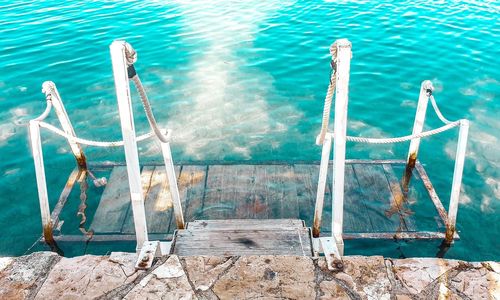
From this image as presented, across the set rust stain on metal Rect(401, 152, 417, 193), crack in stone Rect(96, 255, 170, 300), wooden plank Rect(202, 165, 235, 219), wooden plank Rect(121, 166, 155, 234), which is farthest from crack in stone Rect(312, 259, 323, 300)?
rust stain on metal Rect(401, 152, 417, 193)

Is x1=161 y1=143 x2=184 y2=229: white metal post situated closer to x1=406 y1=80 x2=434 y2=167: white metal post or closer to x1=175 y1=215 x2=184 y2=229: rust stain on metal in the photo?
x1=175 y1=215 x2=184 y2=229: rust stain on metal

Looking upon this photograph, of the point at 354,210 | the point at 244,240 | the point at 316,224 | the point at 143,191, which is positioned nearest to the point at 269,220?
the point at 316,224

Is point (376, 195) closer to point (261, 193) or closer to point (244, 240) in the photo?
point (261, 193)

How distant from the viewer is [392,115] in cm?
993

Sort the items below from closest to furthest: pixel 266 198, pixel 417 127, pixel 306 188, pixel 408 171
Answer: pixel 417 127, pixel 266 198, pixel 306 188, pixel 408 171

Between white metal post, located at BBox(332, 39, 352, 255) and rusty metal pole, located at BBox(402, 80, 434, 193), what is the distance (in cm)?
313

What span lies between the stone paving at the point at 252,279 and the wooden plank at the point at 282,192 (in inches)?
117

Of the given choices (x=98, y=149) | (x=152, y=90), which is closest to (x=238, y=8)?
(x=152, y=90)

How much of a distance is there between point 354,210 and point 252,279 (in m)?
3.66

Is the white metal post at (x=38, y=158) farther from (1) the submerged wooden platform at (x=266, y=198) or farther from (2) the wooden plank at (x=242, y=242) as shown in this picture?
(2) the wooden plank at (x=242, y=242)

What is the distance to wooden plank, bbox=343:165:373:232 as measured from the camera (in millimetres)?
6203

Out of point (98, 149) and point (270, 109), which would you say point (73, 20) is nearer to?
point (98, 149)

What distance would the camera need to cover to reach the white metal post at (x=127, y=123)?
3.15m

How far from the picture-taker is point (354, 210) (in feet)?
21.4
